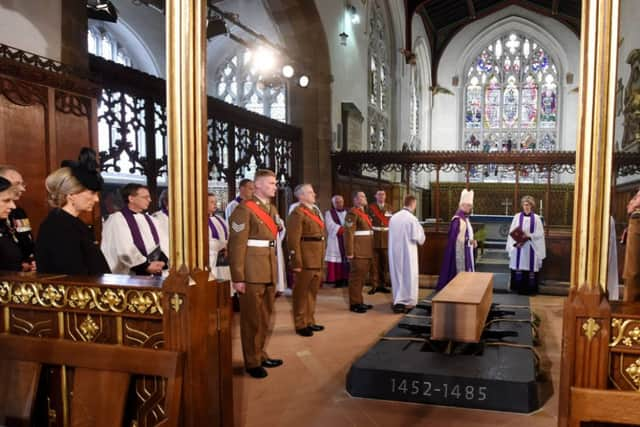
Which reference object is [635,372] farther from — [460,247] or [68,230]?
[460,247]

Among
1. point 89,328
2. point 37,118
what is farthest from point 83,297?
point 37,118

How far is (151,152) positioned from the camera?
539 cm

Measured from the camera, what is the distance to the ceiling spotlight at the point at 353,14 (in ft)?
32.3

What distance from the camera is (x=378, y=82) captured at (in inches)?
493

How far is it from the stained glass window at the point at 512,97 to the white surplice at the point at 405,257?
41.1 feet

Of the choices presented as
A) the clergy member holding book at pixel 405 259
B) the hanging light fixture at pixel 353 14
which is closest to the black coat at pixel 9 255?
the clergy member holding book at pixel 405 259

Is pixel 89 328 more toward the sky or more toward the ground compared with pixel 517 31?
more toward the ground

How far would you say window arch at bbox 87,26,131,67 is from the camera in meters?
9.48

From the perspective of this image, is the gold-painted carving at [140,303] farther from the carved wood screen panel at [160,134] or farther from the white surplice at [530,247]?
the white surplice at [530,247]

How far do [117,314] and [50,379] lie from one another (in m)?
0.49

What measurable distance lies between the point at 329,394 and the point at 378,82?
1021cm

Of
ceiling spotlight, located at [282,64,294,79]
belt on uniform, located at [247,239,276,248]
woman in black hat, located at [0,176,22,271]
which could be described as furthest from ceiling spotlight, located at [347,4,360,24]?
woman in black hat, located at [0,176,22,271]

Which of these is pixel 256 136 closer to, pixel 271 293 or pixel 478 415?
pixel 271 293

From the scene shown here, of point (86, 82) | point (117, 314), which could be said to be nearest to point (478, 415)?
point (117, 314)
